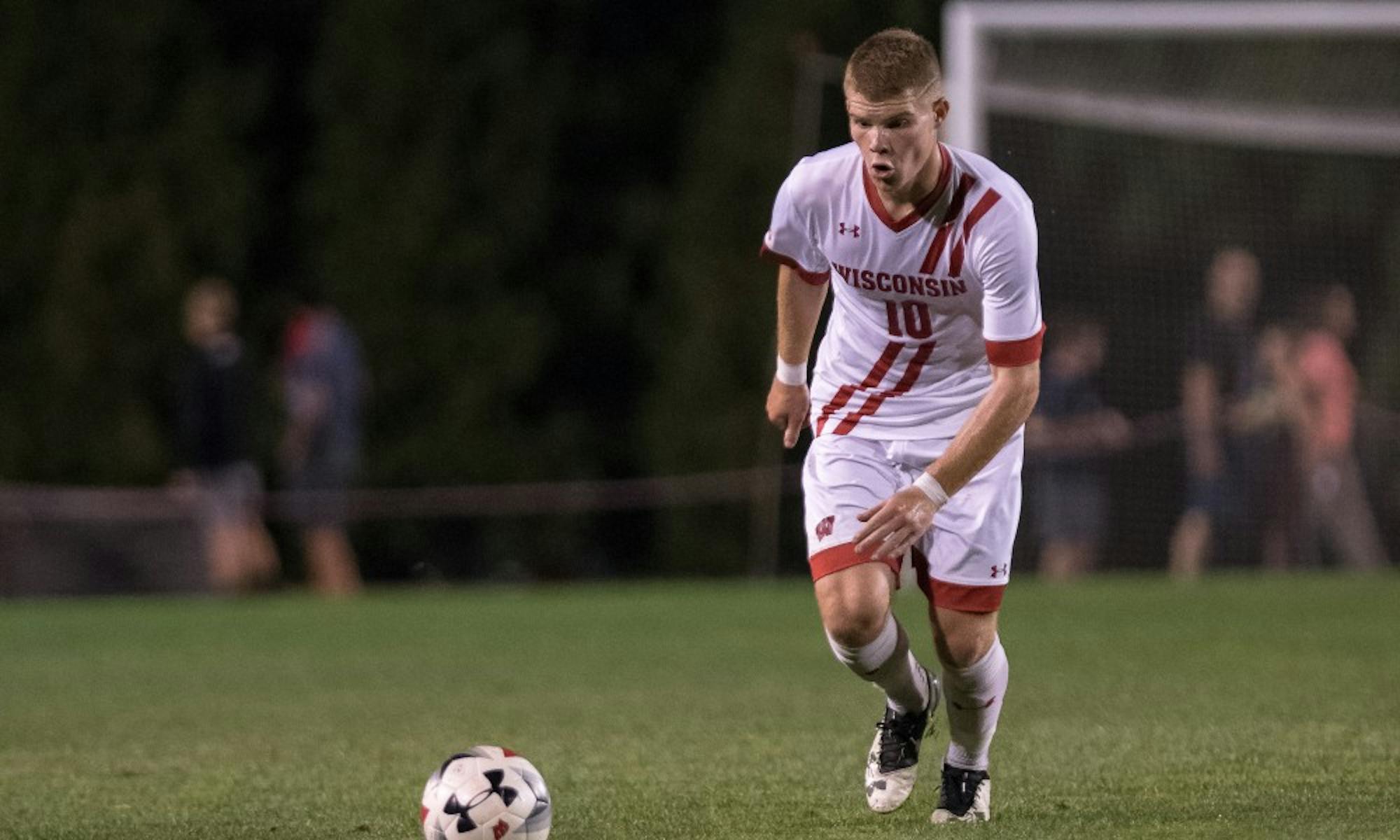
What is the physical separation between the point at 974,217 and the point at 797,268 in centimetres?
69

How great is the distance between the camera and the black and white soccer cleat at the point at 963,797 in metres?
6.34

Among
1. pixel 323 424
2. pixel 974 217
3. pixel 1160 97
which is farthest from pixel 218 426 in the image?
pixel 974 217

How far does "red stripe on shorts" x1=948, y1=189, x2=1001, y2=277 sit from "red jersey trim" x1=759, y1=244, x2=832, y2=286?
0.53 metres

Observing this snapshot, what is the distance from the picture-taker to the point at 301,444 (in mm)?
18062

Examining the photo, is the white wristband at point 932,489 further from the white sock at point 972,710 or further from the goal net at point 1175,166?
the goal net at point 1175,166

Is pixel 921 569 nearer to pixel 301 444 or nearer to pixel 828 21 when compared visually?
pixel 301 444

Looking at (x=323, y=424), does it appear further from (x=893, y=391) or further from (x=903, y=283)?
(x=903, y=283)

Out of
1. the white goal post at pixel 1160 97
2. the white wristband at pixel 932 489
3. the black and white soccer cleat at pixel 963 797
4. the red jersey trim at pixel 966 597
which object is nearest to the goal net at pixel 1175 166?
the white goal post at pixel 1160 97

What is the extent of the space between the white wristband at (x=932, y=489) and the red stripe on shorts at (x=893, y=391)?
640 mm

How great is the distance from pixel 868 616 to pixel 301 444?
1224 centimetres

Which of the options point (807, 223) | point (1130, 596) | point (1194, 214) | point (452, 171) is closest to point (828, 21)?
point (452, 171)

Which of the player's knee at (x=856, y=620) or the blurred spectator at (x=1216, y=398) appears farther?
the blurred spectator at (x=1216, y=398)

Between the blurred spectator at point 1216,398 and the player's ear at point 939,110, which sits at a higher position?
the player's ear at point 939,110

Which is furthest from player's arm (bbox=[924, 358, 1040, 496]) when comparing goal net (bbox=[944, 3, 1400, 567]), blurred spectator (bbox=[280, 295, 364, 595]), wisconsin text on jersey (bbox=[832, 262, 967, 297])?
blurred spectator (bbox=[280, 295, 364, 595])
